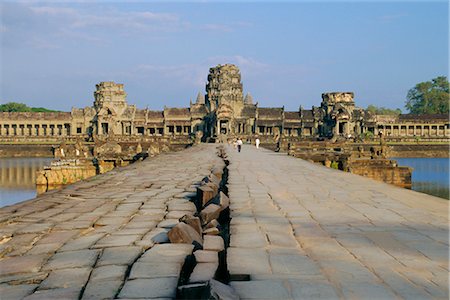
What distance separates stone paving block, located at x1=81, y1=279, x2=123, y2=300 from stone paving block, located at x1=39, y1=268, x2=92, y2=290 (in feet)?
0.29

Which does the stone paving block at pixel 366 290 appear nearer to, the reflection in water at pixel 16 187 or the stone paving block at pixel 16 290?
the stone paving block at pixel 16 290

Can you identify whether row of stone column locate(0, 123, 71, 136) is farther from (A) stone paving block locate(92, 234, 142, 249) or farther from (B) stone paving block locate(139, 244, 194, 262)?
(B) stone paving block locate(139, 244, 194, 262)

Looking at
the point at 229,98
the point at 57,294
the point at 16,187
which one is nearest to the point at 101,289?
the point at 57,294

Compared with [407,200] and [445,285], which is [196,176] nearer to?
[407,200]

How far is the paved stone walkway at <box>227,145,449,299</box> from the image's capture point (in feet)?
10.4

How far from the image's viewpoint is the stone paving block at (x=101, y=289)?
10.0ft

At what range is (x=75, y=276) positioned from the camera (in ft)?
11.5

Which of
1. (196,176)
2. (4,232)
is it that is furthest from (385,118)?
(4,232)

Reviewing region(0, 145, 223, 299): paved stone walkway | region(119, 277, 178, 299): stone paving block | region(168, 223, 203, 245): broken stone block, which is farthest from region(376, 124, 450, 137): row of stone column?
region(119, 277, 178, 299): stone paving block

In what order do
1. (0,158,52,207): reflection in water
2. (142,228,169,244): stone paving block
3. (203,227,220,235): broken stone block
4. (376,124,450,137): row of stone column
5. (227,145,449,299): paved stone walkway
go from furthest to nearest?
(376,124,450,137): row of stone column, (0,158,52,207): reflection in water, (203,227,220,235): broken stone block, (142,228,169,244): stone paving block, (227,145,449,299): paved stone walkway

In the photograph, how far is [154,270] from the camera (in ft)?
11.8

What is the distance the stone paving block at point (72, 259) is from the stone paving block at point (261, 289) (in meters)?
1.31

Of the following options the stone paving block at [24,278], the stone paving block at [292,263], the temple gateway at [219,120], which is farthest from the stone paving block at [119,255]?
the temple gateway at [219,120]

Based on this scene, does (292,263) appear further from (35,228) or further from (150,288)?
(35,228)
